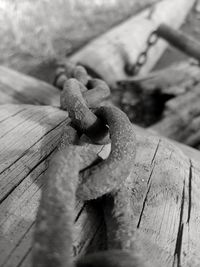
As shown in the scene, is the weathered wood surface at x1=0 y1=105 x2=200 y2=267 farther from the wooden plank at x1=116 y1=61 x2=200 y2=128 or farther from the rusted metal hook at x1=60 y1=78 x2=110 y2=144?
the wooden plank at x1=116 y1=61 x2=200 y2=128

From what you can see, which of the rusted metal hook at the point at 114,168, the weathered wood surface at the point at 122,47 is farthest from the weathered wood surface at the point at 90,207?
the weathered wood surface at the point at 122,47

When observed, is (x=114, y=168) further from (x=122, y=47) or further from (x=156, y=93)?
(x=122, y=47)

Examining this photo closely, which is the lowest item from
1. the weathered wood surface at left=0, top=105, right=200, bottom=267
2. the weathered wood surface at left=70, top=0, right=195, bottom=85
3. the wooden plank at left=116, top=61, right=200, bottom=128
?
the wooden plank at left=116, top=61, right=200, bottom=128

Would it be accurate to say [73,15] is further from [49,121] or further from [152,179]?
[152,179]

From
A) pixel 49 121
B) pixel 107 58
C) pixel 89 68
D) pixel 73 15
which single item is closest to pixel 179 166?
pixel 49 121

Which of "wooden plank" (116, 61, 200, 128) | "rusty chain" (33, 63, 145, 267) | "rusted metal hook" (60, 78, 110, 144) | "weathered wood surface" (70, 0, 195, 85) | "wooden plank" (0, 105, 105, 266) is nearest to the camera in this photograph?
"rusty chain" (33, 63, 145, 267)

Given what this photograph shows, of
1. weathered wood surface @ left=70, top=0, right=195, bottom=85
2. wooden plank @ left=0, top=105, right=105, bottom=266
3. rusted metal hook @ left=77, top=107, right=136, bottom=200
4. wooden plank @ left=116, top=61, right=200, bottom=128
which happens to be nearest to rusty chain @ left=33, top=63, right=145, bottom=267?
rusted metal hook @ left=77, top=107, right=136, bottom=200

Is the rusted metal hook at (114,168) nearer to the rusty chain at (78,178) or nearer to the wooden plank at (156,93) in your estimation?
the rusty chain at (78,178)
